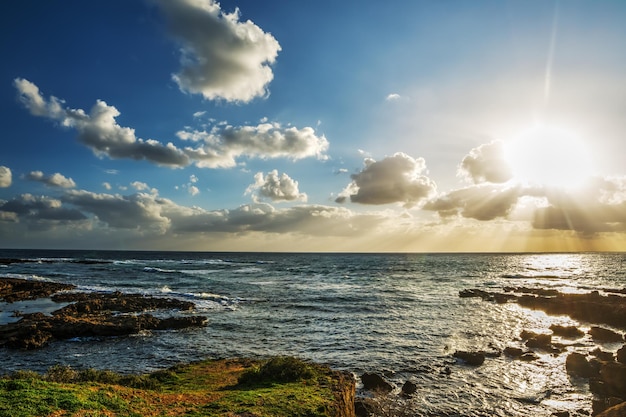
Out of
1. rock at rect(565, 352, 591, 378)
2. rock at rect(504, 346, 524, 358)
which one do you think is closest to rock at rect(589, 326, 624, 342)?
rock at rect(504, 346, 524, 358)

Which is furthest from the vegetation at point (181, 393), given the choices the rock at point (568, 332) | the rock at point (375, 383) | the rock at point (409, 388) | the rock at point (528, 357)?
the rock at point (568, 332)

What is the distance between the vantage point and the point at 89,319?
36594 mm

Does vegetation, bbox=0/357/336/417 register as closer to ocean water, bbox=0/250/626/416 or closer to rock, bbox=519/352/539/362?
ocean water, bbox=0/250/626/416

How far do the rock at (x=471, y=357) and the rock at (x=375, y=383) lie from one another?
8611mm

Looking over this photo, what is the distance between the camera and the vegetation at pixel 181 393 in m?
12.0

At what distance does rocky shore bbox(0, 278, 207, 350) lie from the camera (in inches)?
1216

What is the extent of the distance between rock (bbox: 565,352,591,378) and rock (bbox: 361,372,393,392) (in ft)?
45.2

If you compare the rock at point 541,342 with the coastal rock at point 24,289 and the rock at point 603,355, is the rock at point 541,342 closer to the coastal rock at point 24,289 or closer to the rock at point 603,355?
the rock at point 603,355

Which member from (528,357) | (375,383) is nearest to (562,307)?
(528,357)

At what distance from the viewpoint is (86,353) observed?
28.1 m

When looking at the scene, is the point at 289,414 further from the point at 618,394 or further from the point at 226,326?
the point at 226,326

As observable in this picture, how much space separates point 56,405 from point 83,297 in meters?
48.3

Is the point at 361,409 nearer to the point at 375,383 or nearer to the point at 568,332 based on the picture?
the point at 375,383

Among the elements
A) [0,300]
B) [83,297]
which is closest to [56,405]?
[83,297]
